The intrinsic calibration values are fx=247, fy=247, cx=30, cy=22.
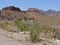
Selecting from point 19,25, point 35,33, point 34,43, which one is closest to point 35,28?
point 35,33

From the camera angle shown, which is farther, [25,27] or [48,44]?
[25,27]

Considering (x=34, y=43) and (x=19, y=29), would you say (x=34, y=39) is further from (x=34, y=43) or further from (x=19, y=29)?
(x=19, y=29)

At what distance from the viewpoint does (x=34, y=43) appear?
46.1 feet

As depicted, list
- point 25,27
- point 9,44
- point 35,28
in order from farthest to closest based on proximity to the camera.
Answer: point 25,27 → point 35,28 → point 9,44

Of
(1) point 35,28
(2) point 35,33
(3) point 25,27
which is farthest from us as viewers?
(3) point 25,27

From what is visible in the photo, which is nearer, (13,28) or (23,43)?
(23,43)

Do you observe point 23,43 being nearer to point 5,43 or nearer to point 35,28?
point 5,43

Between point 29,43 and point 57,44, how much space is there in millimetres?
1783

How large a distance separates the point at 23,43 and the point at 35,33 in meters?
1.54

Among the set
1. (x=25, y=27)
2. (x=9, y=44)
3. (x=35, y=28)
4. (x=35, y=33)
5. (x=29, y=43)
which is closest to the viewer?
(x=9, y=44)

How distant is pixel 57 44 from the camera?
14.4m

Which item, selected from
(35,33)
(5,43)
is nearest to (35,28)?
(35,33)

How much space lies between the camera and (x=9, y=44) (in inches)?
506

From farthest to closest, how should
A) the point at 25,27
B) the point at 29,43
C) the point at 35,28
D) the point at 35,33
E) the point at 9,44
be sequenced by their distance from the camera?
the point at 25,27
the point at 35,28
the point at 35,33
the point at 29,43
the point at 9,44
